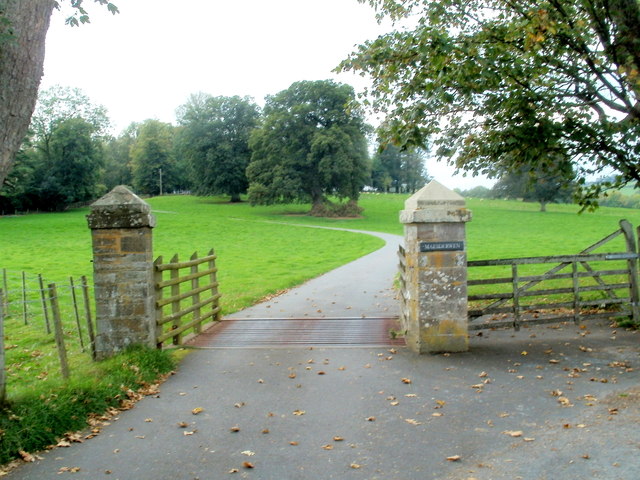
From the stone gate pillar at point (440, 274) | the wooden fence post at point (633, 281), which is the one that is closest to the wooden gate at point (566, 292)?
the wooden fence post at point (633, 281)

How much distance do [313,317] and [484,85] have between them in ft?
17.7

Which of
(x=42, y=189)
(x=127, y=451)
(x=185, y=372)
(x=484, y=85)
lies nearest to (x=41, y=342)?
(x=185, y=372)

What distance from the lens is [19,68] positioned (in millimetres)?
5004

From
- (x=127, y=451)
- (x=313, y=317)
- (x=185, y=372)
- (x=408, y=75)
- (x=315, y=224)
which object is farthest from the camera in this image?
(x=315, y=224)

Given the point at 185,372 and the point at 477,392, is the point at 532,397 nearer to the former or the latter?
the point at 477,392

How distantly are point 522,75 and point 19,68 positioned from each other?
302 inches

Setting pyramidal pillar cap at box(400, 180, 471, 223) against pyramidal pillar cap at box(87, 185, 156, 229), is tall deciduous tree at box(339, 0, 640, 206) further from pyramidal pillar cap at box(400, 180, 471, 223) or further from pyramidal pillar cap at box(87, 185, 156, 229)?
pyramidal pillar cap at box(87, 185, 156, 229)

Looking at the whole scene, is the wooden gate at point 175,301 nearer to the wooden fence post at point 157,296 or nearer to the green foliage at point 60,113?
the wooden fence post at point 157,296

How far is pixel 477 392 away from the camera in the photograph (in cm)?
660

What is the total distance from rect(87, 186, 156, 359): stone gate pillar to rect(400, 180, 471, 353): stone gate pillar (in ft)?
12.4

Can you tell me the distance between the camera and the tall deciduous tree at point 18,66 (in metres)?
4.88

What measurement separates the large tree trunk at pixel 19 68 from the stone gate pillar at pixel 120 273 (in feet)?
9.74

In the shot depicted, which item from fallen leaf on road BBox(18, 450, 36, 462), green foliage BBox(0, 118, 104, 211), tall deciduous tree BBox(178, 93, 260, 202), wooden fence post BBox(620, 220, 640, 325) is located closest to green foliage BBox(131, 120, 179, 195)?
tall deciduous tree BBox(178, 93, 260, 202)

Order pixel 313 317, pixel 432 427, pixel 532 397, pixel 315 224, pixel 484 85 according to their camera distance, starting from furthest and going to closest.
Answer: pixel 315 224
pixel 313 317
pixel 484 85
pixel 532 397
pixel 432 427
